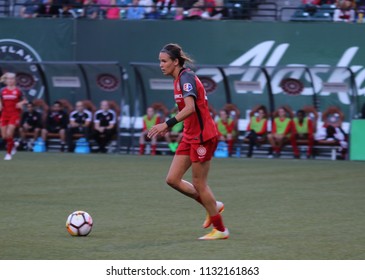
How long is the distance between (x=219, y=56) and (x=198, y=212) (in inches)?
633

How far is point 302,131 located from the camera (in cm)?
2717

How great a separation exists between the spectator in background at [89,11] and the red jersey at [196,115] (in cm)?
2025

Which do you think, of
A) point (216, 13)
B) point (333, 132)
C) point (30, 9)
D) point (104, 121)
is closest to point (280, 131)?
point (333, 132)

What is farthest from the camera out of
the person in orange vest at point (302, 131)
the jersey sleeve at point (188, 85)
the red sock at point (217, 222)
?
the person in orange vest at point (302, 131)

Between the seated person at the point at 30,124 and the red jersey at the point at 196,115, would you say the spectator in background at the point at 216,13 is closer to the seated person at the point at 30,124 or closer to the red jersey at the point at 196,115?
the seated person at the point at 30,124

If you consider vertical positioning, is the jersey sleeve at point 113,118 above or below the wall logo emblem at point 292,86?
below

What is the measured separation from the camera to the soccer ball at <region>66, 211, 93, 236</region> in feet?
34.4

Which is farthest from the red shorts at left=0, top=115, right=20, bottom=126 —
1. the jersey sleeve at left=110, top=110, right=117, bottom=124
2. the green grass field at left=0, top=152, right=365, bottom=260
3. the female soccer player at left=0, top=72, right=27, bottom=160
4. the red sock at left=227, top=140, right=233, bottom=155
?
the red sock at left=227, top=140, right=233, bottom=155

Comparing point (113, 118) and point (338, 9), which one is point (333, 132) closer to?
point (338, 9)

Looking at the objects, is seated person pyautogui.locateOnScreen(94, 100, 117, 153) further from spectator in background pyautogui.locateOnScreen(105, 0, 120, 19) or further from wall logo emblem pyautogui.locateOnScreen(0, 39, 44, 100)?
spectator in background pyautogui.locateOnScreen(105, 0, 120, 19)

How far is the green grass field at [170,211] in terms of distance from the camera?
9477 mm

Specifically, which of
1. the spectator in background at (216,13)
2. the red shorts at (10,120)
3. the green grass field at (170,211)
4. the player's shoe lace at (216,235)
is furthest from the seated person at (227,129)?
the player's shoe lace at (216,235)

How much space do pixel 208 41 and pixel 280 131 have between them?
3.92 metres

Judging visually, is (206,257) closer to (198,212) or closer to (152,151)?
(198,212)
